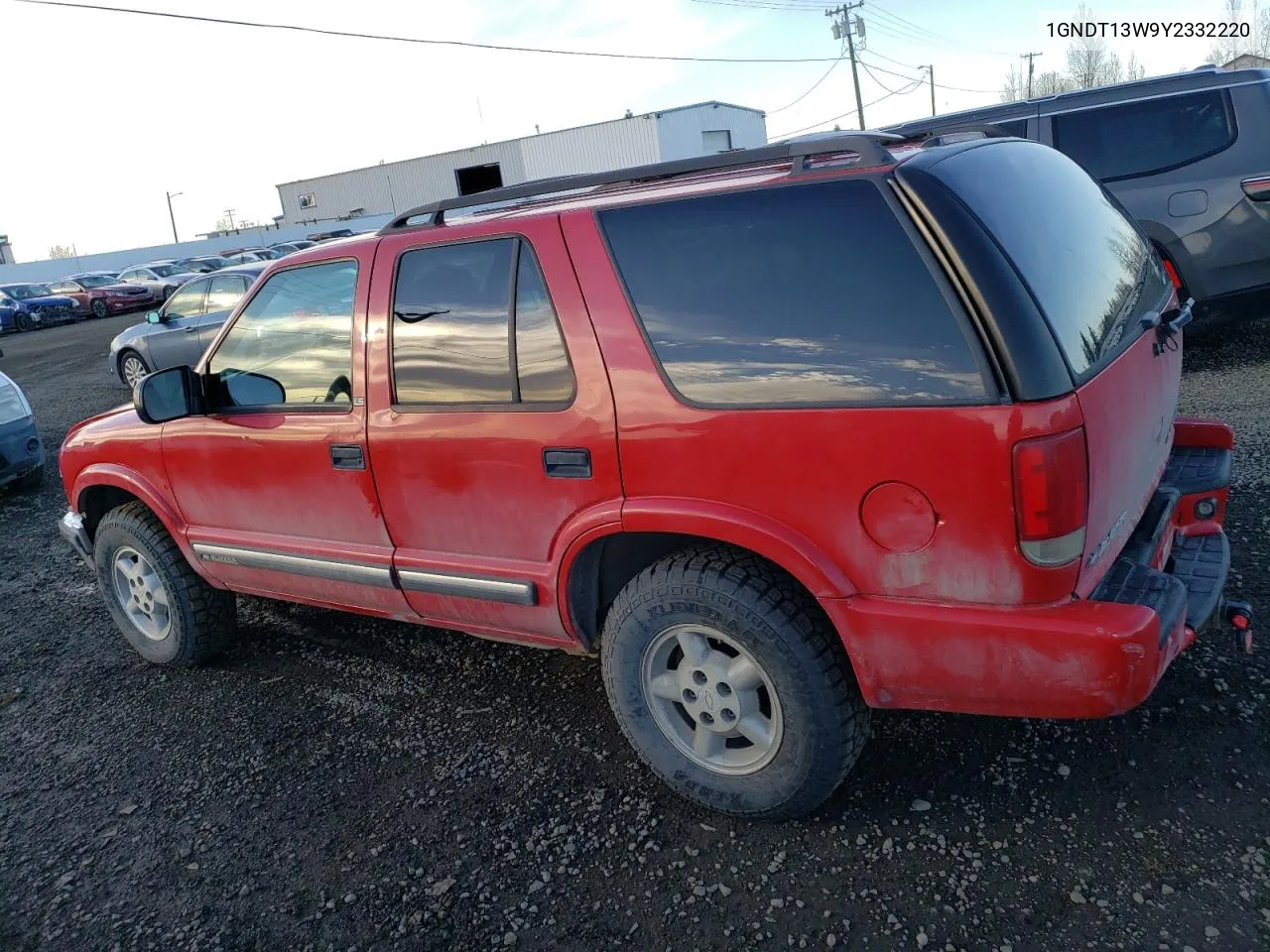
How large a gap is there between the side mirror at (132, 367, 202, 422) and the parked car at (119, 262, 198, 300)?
29.7 meters

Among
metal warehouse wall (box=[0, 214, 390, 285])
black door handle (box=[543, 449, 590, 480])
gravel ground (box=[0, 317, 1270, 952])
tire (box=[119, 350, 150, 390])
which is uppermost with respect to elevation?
metal warehouse wall (box=[0, 214, 390, 285])

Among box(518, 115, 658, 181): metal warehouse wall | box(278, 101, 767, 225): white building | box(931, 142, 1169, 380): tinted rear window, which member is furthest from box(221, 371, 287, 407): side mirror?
box(518, 115, 658, 181): metal warehouse wall

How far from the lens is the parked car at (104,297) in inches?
1174

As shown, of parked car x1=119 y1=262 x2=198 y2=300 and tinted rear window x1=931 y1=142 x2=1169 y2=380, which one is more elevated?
parked car x1=119 y1=262 x2=198 y2=300

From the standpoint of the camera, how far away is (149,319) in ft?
36.9

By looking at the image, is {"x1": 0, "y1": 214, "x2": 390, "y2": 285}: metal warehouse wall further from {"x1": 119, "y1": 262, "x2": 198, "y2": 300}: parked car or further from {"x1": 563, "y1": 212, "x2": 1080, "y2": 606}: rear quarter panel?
{"x1": 563, "y1": 212, "x2": 1080, "y2": 606}: rear quarter panel

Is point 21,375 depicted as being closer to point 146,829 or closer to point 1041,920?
point 146,829

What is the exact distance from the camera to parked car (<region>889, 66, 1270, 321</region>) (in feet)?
20.9

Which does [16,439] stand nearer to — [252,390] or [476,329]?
[252,390]

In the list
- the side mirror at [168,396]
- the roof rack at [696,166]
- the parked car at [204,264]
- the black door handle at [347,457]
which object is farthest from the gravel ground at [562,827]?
the parked car at [204,264]

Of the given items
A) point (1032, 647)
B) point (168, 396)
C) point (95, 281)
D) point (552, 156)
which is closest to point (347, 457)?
point (168, 396)

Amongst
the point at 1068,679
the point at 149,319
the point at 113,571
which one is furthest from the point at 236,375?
the point at 149,319

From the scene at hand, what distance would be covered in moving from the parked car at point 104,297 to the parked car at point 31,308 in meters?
0.41

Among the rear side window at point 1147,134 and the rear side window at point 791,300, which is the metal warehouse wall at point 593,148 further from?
the rear side window at point 791,300
